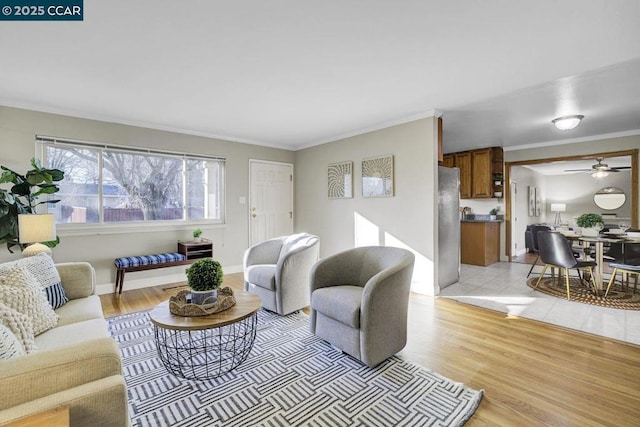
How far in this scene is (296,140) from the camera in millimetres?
5508

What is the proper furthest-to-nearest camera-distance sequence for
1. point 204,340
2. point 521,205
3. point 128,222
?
point 521,205, point 128,222, point 204,340

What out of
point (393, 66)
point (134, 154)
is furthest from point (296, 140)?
point (393, 66)

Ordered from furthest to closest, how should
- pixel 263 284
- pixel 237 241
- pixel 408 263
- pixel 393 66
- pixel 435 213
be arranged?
pixel 237 241 < pixel 435 213 < pixel 263 284 < pixel 393 66 < pixel 408 263

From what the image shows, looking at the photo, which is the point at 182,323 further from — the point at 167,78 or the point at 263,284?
the point at 167,78

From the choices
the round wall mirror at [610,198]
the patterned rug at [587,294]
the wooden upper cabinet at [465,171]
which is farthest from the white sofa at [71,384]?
the round wall mirror at [610,198]

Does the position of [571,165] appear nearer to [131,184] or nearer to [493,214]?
[493,214]

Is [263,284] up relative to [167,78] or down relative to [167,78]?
down

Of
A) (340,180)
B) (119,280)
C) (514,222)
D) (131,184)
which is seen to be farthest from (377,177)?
(514,222)

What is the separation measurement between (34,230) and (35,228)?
2 centimetres

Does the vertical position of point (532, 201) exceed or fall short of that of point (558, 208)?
it exceeds it

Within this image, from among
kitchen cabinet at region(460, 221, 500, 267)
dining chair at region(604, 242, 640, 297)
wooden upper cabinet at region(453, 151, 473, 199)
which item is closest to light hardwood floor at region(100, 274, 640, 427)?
dining chair at region(604, 242, 640, 297)

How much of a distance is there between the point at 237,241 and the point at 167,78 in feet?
9.90

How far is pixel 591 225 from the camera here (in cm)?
412

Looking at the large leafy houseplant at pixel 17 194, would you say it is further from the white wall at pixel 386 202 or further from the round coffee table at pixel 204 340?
the white wall at pixel 386 202
